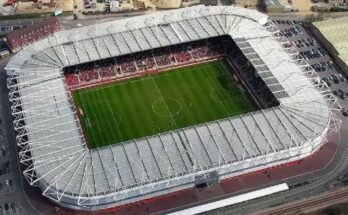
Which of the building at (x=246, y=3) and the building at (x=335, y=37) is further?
the building at (x=246, y=3)

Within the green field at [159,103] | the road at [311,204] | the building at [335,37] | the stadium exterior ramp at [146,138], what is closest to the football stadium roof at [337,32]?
the building at [335,37]

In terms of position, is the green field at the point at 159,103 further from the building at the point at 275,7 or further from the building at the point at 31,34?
the building at the point at 275,7

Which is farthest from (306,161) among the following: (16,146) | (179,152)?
(16,146)

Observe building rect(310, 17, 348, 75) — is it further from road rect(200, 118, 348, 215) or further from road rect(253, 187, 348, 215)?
road rect(253, 187, 348, 215)

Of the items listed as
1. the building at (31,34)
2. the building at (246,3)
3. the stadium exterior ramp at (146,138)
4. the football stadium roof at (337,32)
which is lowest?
the stadium exterior ramp at (146,138)

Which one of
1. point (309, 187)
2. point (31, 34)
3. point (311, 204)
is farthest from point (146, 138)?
point (31, 34)

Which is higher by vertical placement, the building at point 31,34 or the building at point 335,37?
the building at point 31,34

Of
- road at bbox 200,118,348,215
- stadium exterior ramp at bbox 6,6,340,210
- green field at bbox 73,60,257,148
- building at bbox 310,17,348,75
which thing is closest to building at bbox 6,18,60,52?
stadium exterior ramp at bbox 6,6,340,210

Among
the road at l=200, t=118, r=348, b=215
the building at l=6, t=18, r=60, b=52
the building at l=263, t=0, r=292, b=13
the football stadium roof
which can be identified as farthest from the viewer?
the building at l=263, t=0, r=292, b=13
